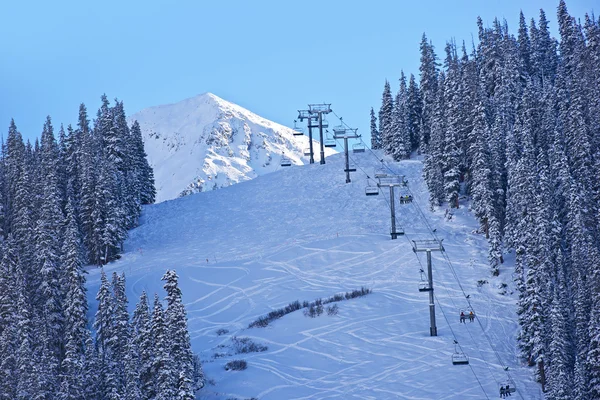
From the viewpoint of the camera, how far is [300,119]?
99.8 metres

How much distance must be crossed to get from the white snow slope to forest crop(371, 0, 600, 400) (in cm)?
304

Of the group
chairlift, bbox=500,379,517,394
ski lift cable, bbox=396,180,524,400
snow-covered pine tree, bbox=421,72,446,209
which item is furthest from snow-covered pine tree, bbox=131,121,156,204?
chairlift, bbox=500,379,517,394

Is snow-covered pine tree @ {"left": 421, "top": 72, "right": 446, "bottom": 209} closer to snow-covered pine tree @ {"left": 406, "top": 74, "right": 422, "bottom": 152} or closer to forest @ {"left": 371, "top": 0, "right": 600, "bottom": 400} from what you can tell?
forest @ {"left": 371, "top": 0, "right": 600, "bottom": 400}

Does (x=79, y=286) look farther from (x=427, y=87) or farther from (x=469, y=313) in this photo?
(x=427, y=87)

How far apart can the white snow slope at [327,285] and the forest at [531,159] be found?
3.04 meters

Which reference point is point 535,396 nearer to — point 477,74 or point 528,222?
point 528,222

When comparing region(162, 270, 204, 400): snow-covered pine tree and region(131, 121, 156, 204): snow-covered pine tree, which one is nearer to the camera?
region(162, 270, 204, 400): snow-covered pine tree

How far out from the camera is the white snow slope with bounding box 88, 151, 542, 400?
6031 cm

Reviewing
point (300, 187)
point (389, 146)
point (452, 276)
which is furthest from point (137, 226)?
point (452, 276)

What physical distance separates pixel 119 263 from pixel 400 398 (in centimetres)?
4052

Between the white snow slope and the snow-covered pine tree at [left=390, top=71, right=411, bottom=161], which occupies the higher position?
the snow-covered pine tree at [left=390, top=71, right=411, bottom=161]

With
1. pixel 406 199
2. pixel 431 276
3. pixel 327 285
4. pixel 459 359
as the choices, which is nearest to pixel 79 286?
pixel 327 285

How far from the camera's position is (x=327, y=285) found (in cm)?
7694

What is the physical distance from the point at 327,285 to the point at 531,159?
21835 millimetres
